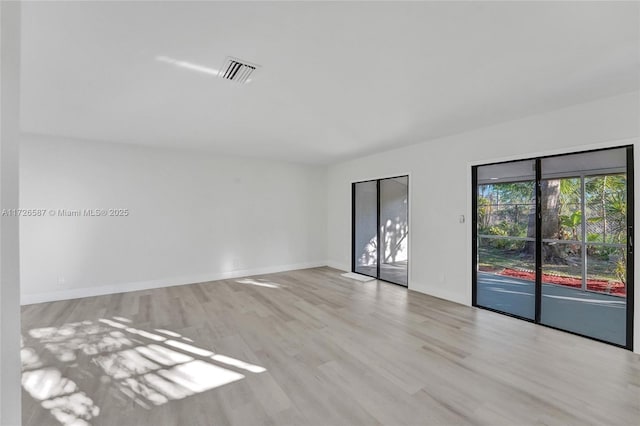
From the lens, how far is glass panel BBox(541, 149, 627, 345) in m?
2.97

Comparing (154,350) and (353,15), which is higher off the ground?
(353,15)

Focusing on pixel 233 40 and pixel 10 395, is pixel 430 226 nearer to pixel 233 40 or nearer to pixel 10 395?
pixel 233 40

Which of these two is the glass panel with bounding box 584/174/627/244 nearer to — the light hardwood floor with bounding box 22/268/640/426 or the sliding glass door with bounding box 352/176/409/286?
the light hardwood floor with bounding box 22/268/640/426

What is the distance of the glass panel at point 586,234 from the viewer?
9.74 feet

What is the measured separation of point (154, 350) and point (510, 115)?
15.9 feet

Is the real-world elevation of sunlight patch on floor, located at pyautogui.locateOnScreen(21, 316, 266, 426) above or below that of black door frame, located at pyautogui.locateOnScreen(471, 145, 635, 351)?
below

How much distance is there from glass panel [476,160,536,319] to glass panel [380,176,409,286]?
1.59 m

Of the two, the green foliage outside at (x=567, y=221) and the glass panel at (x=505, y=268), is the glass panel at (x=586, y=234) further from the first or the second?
the glass panel at (x=505, y=268)

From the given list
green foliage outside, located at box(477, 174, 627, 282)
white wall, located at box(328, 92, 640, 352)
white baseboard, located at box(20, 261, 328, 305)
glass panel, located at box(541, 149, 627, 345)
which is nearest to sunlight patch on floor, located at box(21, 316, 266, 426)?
white baseboard, located at box(20, 261, 328, 305)

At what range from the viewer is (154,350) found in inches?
108

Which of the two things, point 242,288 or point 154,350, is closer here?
point 154,350

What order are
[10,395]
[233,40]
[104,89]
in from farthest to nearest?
[104,89] → [233,40] → [10,395]

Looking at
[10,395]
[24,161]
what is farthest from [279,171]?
[10,395]

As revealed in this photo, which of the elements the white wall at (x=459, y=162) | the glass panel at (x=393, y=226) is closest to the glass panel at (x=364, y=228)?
the glass panel at (x=393, y=226)
